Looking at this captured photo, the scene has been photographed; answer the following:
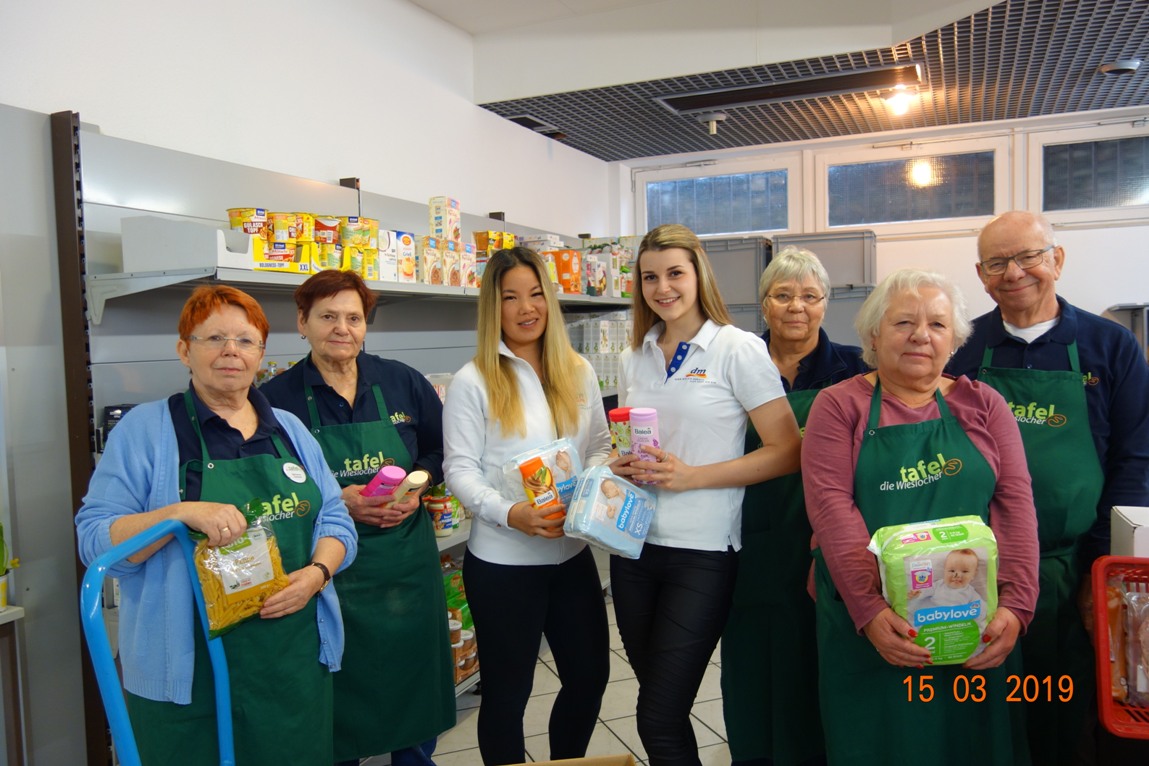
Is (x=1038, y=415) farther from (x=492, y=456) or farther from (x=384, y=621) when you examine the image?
(x=384, y=621)

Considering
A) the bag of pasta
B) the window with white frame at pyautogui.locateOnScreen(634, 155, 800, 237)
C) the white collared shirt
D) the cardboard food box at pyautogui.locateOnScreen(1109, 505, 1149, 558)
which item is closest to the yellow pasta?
the bag of pasta

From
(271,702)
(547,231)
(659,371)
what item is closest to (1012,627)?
(659,371)

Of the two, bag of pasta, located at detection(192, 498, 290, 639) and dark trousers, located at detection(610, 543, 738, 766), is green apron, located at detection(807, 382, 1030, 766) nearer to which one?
dark trousers, located at detection(610, 543, 738, 766)

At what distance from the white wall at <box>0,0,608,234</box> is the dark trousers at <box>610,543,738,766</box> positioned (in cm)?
225

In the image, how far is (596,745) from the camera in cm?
320

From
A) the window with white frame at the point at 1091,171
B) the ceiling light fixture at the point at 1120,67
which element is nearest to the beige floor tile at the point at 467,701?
the ceiling light fixture at the point at 1120,67

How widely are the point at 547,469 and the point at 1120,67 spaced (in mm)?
4315

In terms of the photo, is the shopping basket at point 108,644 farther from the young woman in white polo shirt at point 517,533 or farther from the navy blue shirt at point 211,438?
the young woman in white polo shirt at point 517,533

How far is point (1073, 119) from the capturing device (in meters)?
5.70

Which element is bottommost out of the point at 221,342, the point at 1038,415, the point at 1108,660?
the point at 1108,660

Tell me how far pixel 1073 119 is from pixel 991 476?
5.06 meters

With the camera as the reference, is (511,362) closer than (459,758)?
Yes

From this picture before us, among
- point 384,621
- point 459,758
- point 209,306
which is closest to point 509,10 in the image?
point 209,306

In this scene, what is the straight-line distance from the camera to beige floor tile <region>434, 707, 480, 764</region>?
3.19 meters
